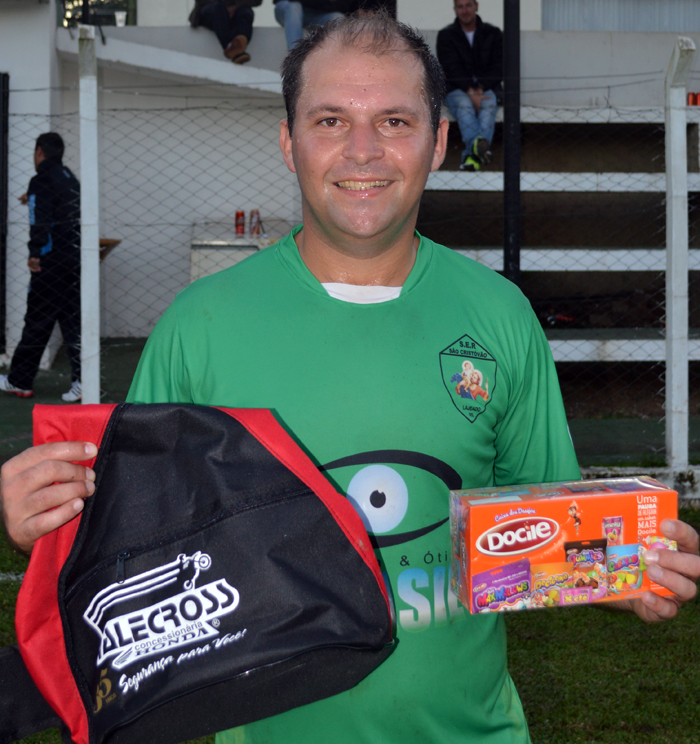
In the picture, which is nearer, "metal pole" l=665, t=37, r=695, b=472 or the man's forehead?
the man's forehead

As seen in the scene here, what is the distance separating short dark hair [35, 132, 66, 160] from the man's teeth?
5595 mm

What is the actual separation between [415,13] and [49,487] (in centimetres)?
830

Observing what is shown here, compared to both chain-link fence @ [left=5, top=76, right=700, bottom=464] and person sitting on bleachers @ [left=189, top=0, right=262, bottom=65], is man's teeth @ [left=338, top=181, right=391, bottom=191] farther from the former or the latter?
person sitting on bleachers @ [left=189, top=0, right=262, bottom=65]

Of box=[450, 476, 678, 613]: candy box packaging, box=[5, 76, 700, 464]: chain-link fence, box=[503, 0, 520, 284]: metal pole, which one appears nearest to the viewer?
box=[450, 476, 678, 613]: candy box packaging

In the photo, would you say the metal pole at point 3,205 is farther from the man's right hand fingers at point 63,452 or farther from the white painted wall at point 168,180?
the man's right hand fingers at point 63,452

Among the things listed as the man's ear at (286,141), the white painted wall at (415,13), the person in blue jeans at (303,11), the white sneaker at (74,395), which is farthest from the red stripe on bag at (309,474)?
the white painted wall at (415,13)

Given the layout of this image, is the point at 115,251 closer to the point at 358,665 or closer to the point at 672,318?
the point at 672,318

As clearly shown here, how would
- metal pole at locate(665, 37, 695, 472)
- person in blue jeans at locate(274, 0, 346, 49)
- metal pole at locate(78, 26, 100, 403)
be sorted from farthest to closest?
person in blue jeans at locate(274, 0, 346, 49)
metal pole at locate(665, 37, 695, 472)
metal pole at locate(78, 26, 100, 403)

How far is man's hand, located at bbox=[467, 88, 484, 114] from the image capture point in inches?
238

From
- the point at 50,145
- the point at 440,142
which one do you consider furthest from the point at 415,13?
the point at 440,142

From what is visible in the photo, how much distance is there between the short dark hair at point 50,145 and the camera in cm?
604

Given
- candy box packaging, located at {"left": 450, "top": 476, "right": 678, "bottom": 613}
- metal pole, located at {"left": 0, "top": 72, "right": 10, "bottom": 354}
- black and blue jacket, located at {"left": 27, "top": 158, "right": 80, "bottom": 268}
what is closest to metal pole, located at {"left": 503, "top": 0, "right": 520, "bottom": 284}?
black and blue jacket, located at {"left": 27, "top": 158, "right": 80, "bottom": 268}

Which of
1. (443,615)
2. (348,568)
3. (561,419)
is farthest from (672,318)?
(348,568)

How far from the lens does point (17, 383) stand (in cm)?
628
